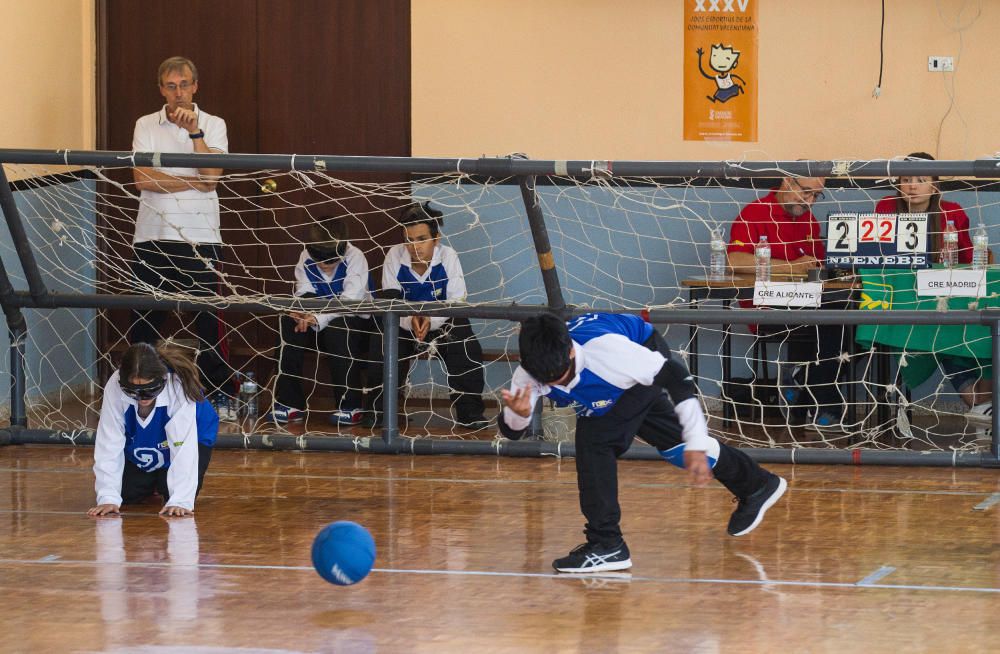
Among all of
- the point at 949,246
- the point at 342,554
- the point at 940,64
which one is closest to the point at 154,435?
the point at 342,554


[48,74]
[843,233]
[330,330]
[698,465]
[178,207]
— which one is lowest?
[698,465]

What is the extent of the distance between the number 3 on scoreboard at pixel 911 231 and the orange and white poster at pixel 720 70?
65.2 inches

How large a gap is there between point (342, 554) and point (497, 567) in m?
0.65

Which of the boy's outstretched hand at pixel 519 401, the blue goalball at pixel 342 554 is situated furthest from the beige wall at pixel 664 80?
the blue goalball at pixel 342 554

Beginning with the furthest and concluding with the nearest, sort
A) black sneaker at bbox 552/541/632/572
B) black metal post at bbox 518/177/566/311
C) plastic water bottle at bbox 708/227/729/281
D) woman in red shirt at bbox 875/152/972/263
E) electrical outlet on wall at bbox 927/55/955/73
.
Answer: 1. electrical outlet on wall at bbox 927/55/955/73
2. plastic water bottle at bbox 708/227/729/281
3. woman in red shirt at bbox 875/152/972/263
4. black metal post at bbox 518/177/566/311
5. black sneaker at bbox 552/541/632/572

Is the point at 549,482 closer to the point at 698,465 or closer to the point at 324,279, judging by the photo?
the point at 698,465

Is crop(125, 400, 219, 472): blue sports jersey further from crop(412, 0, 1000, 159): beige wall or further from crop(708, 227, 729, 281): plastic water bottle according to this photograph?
crop(412, 0, 1000, 159): beige wall

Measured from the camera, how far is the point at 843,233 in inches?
258

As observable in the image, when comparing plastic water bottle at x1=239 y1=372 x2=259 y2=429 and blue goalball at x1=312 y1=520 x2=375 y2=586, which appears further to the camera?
plastic water bottle at x1=239 y1=372 x2=259 y2=429

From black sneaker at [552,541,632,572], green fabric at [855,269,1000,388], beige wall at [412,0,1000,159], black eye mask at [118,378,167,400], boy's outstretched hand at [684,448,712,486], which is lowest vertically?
black sneaker at [552,541,632,572]

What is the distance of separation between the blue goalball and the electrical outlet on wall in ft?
17.4

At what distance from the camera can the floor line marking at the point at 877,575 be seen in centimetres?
405

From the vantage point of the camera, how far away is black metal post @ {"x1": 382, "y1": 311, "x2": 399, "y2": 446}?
6234 millimetres

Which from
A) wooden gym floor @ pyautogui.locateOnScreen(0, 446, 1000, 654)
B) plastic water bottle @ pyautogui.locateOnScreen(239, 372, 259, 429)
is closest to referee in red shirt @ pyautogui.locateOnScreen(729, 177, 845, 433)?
wooden gym floor @ pyautogui.locateOnScreen(0, 446, 1000, 654)
